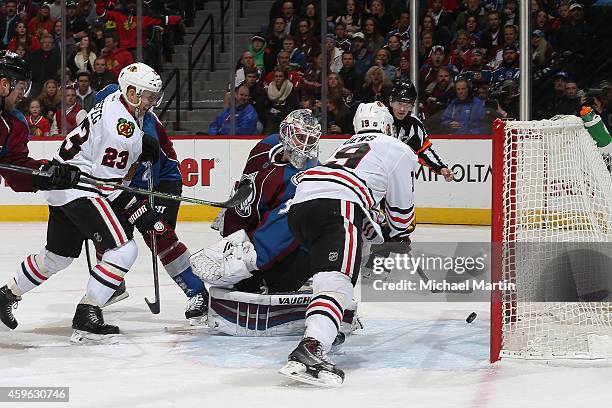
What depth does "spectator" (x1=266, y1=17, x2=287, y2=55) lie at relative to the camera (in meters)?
9.84

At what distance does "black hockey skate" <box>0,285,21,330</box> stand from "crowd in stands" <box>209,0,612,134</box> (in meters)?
4.90

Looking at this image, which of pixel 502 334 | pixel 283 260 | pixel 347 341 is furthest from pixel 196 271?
pixel 502 334

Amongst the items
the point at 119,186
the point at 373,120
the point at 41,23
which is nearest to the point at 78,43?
the point at 41,23

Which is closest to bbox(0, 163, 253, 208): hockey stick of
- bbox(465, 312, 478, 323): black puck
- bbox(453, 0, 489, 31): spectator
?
bbox(465, 312, 478, 323): black puck

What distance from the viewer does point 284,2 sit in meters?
9.92

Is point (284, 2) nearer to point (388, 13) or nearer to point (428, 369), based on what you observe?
point (388, 13)

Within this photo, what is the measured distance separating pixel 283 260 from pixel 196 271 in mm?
353

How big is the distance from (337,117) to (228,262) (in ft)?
16.2

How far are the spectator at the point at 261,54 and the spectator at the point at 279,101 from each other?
160 mm

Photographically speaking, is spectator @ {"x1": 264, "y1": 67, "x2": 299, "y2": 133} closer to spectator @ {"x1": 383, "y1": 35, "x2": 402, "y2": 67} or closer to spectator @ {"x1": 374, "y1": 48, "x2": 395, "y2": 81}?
spectator @ {"x1": 374, "y1": 48, "x2": 395, "y2": 81}

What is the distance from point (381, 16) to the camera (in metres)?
9.51

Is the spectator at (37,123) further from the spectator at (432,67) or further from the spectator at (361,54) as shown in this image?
the spectator at (432,67)

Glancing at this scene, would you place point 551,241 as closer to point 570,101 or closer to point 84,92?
point 570,101

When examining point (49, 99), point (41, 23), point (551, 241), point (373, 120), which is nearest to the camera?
point (373, 120)
